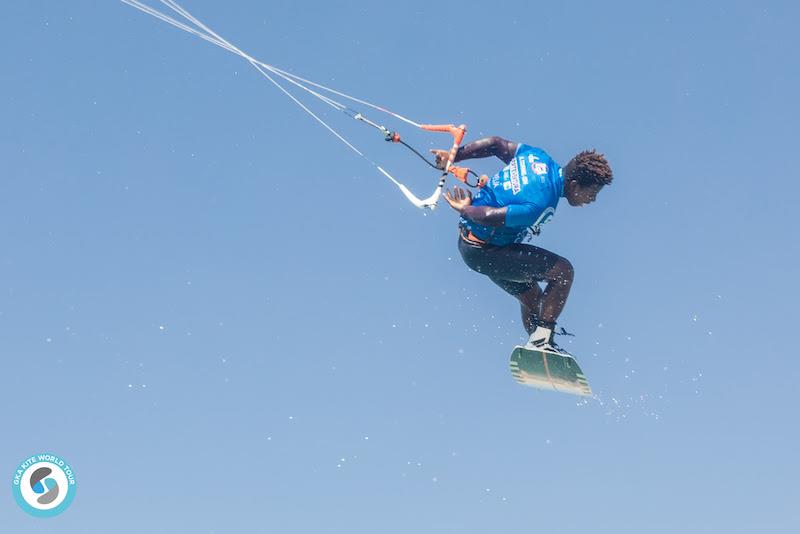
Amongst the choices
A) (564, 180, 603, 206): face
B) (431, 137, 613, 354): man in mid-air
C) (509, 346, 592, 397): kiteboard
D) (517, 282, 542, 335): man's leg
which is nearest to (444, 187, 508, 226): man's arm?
(431, 137, 613, 354): man in mid-air

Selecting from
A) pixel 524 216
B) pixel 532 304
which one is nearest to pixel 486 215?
pixel 524 216

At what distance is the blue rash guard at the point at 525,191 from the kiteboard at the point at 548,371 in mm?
1807

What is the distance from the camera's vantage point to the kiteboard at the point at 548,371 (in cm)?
1302

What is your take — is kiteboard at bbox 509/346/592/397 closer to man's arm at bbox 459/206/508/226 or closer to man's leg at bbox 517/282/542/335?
man's leg at bbox 517/282/542/335

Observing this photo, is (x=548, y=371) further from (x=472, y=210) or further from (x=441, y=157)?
(x=441, y=157)

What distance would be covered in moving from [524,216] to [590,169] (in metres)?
1.05

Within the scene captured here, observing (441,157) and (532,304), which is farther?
(532,304)

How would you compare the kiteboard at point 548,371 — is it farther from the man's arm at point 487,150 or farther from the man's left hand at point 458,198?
the man's arm at point 487,150

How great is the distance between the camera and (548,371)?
519 inches

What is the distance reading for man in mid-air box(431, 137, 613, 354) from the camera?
12.1 m

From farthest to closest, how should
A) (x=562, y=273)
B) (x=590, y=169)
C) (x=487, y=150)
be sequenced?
(x=487, y=150), (x=562, y=273), (x=590, y=169)

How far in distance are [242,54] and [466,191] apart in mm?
3413

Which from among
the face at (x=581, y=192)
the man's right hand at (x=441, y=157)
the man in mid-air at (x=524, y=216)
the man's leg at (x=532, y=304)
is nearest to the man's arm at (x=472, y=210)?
the man in mid-air at (x=524, y=216)

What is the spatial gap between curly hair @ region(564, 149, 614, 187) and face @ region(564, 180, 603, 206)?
0.06 m
